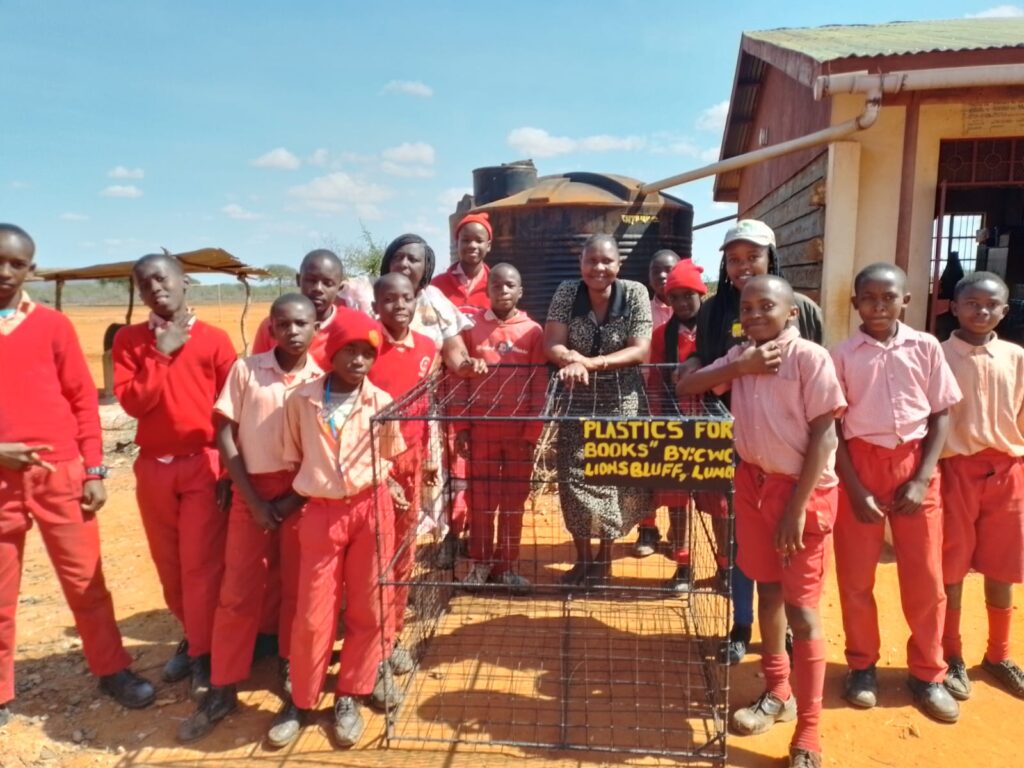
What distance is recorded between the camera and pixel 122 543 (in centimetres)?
552

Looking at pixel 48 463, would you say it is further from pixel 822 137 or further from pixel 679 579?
pixel 822 137

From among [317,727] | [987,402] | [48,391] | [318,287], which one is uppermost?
[318,287]

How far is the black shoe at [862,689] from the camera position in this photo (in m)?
3.22

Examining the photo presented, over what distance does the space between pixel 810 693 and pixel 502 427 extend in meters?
2.10

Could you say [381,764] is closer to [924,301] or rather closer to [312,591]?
[312,591]

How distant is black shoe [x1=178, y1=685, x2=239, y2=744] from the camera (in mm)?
3098

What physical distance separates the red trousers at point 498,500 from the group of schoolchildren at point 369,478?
78 centimetres

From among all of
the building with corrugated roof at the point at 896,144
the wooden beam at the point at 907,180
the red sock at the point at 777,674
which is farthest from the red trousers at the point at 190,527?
the wooden beam at the point at 907,180

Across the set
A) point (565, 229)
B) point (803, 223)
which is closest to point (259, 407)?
point (803, 223)

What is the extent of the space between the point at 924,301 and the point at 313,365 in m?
4.67

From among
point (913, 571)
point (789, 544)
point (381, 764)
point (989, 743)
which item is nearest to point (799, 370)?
point (789, 544)

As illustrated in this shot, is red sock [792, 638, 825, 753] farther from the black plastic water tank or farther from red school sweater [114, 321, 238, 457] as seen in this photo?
the black plastic water tank

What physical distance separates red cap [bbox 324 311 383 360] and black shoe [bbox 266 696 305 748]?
1630 millimetres

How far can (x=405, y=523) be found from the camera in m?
3.61
